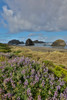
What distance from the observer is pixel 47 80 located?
3.47 m

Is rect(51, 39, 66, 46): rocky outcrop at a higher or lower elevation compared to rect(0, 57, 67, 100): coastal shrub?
higher

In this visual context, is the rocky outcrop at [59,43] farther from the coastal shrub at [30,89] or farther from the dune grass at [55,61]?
the coastal shrub at [30,89]

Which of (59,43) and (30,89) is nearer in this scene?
(30,89)

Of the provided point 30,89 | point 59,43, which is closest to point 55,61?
point 30,89

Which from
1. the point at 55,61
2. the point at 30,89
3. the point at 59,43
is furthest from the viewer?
the point at 59,43

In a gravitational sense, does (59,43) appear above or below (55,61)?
above

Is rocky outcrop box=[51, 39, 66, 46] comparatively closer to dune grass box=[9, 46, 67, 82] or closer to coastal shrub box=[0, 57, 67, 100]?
dune grass box=[9, 46, 67, 82]

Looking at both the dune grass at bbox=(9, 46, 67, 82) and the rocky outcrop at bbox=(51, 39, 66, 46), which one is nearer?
the dune grass at bbox=(9, 46, 67, 82)

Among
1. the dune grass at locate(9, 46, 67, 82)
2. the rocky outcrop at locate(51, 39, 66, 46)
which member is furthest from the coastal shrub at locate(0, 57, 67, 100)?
the rocky outcrop at locate(51, 39, 66, 46)

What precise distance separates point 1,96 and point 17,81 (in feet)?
2.17

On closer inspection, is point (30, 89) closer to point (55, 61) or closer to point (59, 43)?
point (55, 61)

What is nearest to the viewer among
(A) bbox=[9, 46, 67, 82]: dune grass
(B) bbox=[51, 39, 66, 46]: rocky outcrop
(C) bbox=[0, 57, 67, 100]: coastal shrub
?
(C) bbox=[0, 57, 67, 100]: coastal shrub

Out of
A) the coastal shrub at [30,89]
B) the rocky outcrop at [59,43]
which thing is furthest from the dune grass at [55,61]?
the rocky outcrop at [59,43]

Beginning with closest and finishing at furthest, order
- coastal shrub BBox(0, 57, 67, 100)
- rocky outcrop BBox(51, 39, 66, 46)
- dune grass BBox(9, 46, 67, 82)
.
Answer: coastal shrub BBox(0, 57, 67, 100), dune grass BBox(9, 46, 67, 82), rocky outcrop BBox(51, 39, 66, 46)
